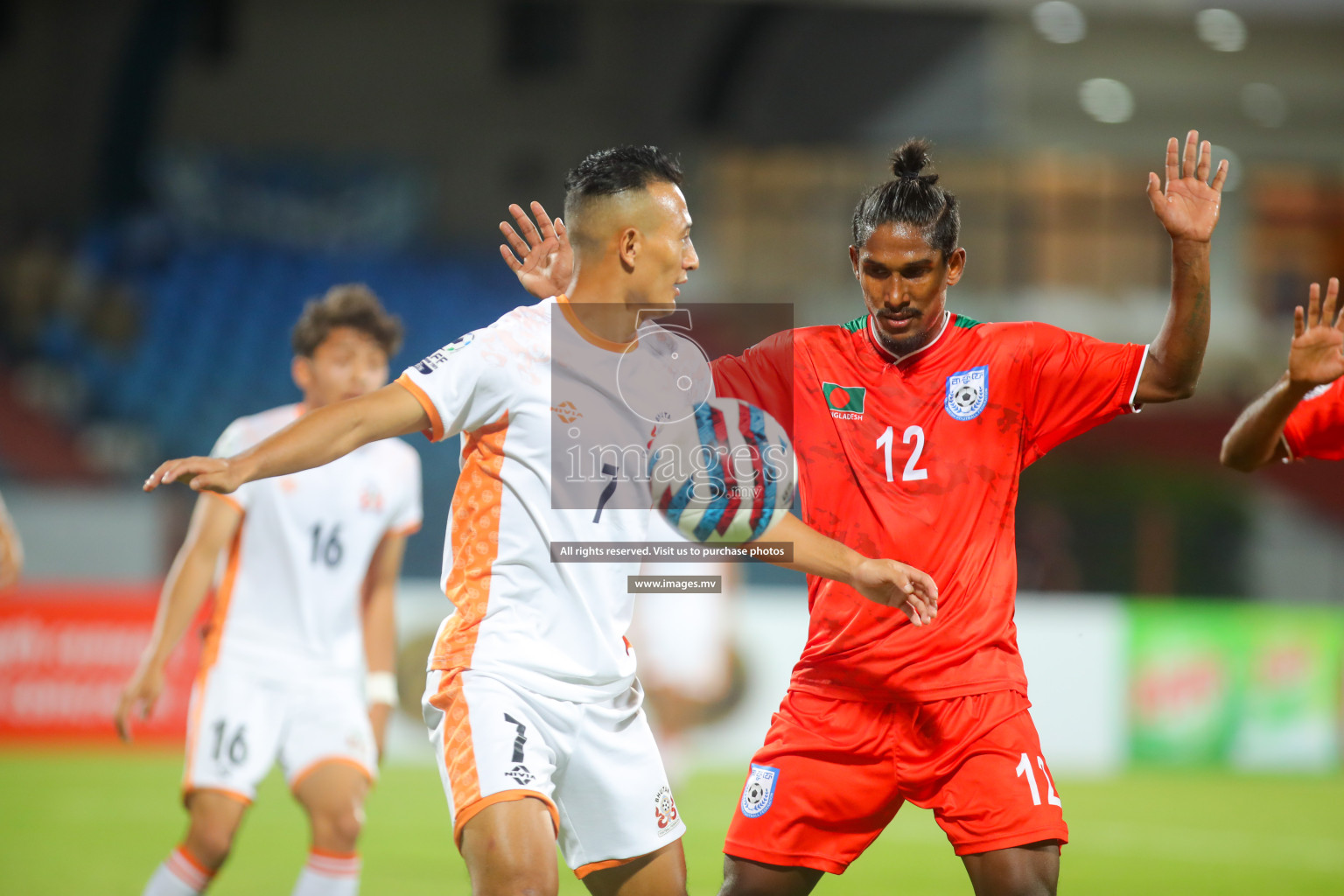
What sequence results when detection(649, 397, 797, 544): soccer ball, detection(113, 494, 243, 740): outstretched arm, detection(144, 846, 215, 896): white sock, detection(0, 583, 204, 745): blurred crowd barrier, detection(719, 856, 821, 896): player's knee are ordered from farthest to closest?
1. detection(0, 583, 204, 745): blurred crowd barrier
2. detection(113, 494, 243, 740): outstretched arm
3. detection(144, 846, 215, 896): white sock
4. detection(719, 856, 821, 896): player's knee
5. detection(649, 397, 797, 544): soccer ball

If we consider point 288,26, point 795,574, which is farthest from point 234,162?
point 795,574

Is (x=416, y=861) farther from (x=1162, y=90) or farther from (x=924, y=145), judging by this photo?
(x=1162, y=90)

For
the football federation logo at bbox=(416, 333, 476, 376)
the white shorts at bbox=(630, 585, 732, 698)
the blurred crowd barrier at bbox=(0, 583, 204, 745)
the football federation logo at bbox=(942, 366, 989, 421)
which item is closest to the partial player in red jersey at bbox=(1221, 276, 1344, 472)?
the football federation logo at bbox=(942, 366, 989, 421)

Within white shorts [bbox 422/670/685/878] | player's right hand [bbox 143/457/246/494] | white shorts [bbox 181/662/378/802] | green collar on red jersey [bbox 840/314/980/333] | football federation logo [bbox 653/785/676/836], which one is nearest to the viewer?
player's right hand [bbox 143/457/246/494]

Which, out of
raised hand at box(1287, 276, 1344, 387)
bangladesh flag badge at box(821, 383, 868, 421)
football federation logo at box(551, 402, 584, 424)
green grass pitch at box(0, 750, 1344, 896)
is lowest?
green grass pitch at box(0, 750, 1344, 896)

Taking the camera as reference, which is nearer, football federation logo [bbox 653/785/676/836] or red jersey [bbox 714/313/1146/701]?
football federation logo [bbox 653/785/676/836]

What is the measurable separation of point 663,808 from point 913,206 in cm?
174

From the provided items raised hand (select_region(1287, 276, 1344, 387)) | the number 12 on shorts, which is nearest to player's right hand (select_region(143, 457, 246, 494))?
the number 12 on shorts

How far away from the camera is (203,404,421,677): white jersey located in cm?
509

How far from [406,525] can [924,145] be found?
258cm

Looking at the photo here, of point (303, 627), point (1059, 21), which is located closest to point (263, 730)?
point (303, 627)

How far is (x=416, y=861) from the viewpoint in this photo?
310 inches

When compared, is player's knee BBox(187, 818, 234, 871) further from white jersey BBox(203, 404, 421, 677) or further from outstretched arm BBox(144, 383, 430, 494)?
outstretched arm BBox(144, 383, 430, 494)

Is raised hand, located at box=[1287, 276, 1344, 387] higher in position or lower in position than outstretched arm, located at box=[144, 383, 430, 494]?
higher
